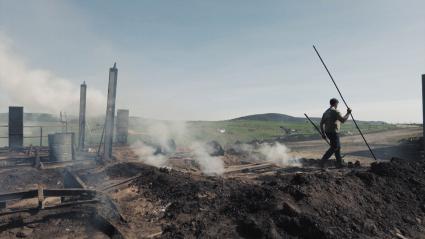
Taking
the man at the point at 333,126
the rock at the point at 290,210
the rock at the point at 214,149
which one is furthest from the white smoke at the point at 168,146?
the rock at the point at 290,210

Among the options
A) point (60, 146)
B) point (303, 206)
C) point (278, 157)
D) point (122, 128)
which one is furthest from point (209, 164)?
point (122, 128)

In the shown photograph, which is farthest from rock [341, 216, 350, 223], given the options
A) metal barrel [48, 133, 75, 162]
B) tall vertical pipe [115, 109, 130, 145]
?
tall vertical pipe [115, 109, 130, 145]

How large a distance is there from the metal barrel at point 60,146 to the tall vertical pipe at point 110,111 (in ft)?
5.77

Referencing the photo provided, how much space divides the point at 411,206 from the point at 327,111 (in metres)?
4.04

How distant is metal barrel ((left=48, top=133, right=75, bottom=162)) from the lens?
50.5 ft

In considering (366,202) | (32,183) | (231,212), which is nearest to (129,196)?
(231,212)

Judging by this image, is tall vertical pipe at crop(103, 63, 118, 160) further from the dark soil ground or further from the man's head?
the man's head

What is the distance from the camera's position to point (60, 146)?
15453 millimetres

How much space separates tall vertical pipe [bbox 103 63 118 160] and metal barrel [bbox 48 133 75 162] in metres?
1.76

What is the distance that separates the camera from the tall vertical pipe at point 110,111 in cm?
1520

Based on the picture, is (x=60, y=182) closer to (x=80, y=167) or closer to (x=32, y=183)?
(x=32, y=183)

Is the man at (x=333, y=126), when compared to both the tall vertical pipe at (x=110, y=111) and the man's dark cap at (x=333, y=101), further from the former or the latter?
the tall vertical pipe at (x=110, y=111)

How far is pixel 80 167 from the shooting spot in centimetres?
1352

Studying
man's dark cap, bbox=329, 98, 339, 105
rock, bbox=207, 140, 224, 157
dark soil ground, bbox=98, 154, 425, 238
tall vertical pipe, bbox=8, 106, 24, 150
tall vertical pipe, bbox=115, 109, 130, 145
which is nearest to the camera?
dark soil ground, bbox=98, 154, 425, 238
